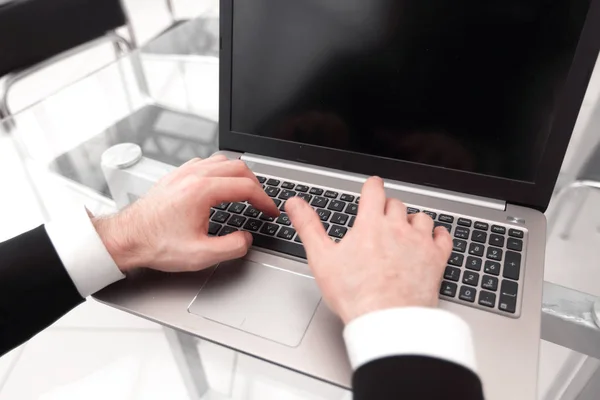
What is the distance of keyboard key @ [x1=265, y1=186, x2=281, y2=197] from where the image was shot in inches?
24.5

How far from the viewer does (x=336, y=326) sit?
460 millimetres

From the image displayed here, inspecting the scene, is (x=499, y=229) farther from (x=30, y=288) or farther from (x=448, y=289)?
(x=30, y=288)

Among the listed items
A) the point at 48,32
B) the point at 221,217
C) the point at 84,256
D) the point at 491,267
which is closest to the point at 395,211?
the point at 491,267

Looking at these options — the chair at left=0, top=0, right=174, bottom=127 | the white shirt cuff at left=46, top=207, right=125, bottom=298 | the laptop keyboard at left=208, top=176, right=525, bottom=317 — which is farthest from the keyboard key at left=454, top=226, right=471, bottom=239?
the chair at left=0, top=0, right=174, bottom=127

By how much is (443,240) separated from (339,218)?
0.14 m

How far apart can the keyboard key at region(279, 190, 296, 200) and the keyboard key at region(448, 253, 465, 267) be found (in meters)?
0.22

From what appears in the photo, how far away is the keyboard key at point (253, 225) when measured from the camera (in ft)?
1.88

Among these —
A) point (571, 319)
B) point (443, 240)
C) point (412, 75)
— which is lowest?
point (571, 319)

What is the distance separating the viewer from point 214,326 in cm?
48

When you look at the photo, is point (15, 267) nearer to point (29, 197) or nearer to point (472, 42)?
point (29, 197)

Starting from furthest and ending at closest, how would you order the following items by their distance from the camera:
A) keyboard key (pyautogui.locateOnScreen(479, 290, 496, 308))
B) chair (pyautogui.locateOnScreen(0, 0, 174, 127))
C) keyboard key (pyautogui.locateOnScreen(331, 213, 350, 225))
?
chair (pyautogui.locateOnScreen(0, 0, 174, 127)) < keyboard key (pyautogui.locateOnScreen(331, 213, 350, 225)) < keyboard key (pyautogui.locateOnScreen(479, 290, 496, 308))

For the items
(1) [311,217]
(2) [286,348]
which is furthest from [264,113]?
(2) [286,348]

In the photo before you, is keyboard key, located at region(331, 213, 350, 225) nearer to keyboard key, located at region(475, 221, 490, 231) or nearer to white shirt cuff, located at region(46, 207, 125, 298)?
keyboard key, located at region(475, 221, 490, 231)

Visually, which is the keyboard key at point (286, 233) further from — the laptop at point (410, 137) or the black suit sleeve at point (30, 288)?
the black suit sleeve at point (30, 288)
